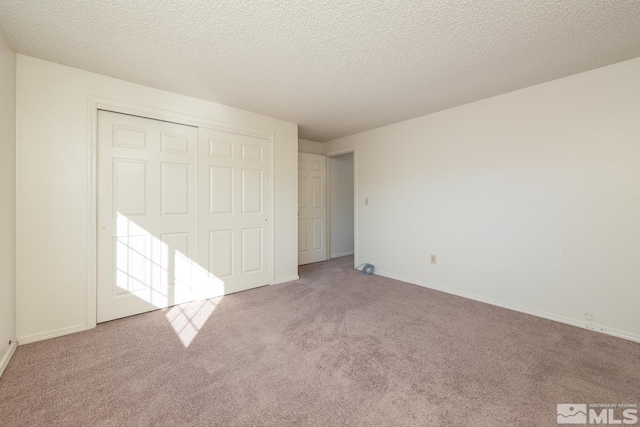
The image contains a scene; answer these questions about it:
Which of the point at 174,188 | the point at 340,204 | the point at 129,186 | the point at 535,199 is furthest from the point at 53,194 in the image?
the point at 535,199

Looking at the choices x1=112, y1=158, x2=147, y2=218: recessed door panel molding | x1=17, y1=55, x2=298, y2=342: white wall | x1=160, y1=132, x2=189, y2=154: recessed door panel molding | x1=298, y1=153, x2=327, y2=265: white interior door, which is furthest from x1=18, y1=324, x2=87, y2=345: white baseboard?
x1=298, y1=153, x2=327, y2=265: white interior door

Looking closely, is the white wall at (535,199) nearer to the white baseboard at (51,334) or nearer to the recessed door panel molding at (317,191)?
the recessed door panel molding at (317,191)

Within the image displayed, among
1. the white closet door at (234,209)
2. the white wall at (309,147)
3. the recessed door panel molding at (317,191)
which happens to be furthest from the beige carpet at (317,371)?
the white wall at (309,147)

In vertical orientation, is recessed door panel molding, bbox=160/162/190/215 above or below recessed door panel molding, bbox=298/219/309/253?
above

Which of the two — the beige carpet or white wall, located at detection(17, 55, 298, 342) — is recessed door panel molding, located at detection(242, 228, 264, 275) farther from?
white wall, located at detection(17, 55, 298, 342)

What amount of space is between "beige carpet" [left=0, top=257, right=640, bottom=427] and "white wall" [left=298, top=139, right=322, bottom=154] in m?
3.15

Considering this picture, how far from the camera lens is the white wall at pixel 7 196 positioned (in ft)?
5.95

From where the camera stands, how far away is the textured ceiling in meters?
1.64

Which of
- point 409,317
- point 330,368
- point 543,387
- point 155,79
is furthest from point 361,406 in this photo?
point 155,79

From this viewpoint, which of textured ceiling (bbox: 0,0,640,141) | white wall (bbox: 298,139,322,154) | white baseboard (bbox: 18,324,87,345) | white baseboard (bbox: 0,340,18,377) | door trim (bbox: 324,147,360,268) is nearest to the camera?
textured ceiling (bbox: 0,0,640,141)

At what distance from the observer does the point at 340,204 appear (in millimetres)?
5477

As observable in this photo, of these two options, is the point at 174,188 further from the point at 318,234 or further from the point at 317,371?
the point at 318,234

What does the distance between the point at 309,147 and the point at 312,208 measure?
1.19m

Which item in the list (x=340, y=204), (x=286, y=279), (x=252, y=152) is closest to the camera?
(x=252, y=152)
